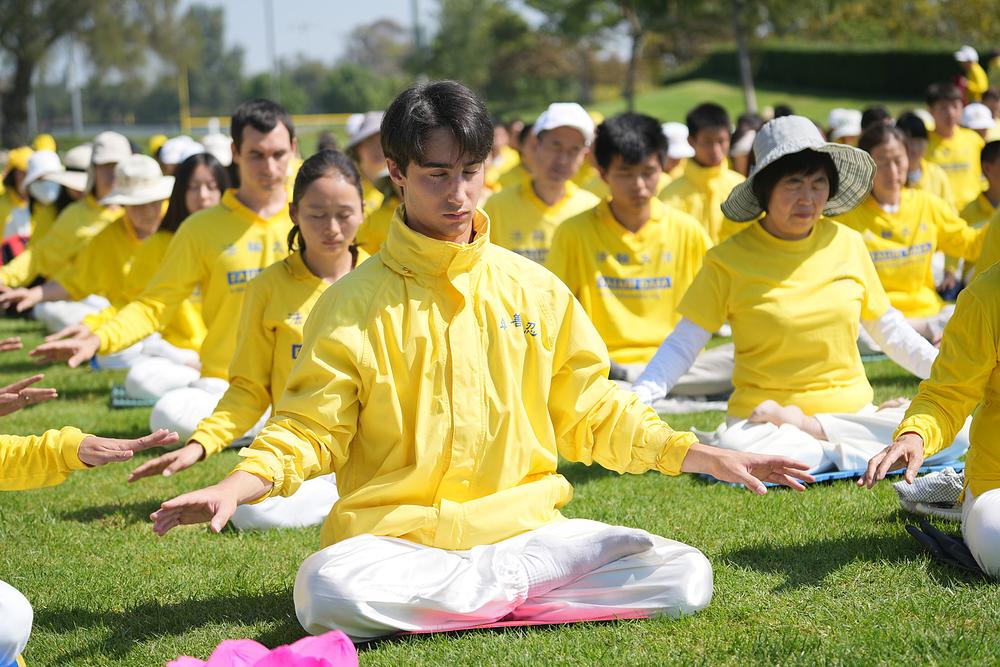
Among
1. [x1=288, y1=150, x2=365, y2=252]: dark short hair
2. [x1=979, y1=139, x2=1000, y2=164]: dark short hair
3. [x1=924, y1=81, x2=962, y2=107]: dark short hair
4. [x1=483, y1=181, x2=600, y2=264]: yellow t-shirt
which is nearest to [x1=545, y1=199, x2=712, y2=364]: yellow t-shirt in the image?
[x1=483, y1=181, x2=600, y2=264]: yellow t-shirt

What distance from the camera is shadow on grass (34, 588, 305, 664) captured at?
4.21 meters

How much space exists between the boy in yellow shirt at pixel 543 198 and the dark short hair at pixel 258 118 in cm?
221

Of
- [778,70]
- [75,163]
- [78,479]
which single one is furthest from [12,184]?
[778,70]

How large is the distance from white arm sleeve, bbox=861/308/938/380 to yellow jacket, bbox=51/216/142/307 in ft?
19.3

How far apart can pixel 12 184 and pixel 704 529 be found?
12.2 metres

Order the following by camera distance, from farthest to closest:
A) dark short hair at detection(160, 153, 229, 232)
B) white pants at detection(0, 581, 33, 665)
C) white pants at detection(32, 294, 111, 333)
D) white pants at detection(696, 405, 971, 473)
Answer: white pants at detection(32, 294, 111, 333)
dark short hair at detection(160, 153, 229, 232)
white pants at detection(696, 405, 971, 473)
white pants at detection(0, 581, 33, 665)

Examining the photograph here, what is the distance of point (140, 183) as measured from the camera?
30.2 ft

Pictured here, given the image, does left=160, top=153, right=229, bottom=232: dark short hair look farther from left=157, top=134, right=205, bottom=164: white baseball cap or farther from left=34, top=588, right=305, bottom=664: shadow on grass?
left=34, top=588, right=305, bottom=664: shadow on grass

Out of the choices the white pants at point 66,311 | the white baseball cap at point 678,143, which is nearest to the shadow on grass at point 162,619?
the white pants at point 66,311

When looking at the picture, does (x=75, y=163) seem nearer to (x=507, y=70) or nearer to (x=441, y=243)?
(x=441, y=243)

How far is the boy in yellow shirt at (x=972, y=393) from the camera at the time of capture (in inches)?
168

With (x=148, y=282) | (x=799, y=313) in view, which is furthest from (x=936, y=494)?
(x=148, y=282)

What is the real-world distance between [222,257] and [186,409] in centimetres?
90

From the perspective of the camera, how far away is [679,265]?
25.7ft
